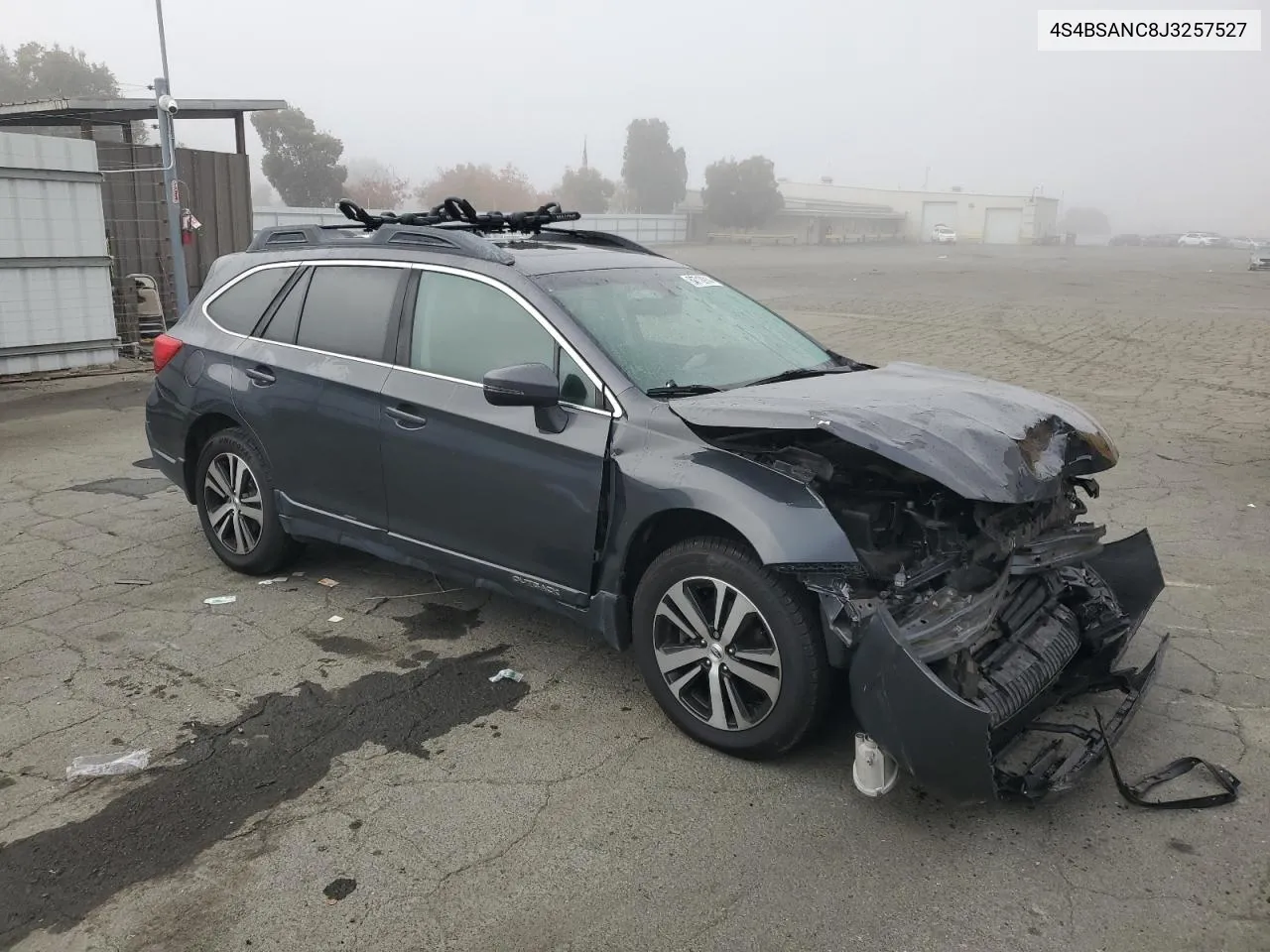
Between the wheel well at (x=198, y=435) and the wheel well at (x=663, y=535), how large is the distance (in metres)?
2.49

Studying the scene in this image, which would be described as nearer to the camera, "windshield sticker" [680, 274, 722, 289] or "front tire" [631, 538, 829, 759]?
"front tire" [631, 538, 829, 759]

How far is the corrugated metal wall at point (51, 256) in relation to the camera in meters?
10.8

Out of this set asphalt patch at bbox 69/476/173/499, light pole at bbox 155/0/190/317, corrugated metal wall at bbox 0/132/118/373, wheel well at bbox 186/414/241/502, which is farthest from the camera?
light pole at bbox 155/0/190/317

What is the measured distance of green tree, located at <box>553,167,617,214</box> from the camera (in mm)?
86688

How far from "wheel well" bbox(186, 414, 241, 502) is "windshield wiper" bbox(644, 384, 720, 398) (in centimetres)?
246

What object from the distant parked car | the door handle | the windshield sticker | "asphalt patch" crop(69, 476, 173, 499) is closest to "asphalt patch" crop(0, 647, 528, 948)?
the door handle

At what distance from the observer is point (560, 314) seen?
4078mm

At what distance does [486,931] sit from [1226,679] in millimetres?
3144

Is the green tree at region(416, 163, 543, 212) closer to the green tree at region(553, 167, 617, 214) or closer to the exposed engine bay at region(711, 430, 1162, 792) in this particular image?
the green tree at region(553, 167, 617, 214)

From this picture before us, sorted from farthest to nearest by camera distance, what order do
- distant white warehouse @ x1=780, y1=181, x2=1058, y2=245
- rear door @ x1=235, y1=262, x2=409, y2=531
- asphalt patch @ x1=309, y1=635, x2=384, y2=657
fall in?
distant white warehouse @ x1=780, y1=181, x2=1058, y2=245
rear door @ x1=235, y1=262, x2=409, y2=531
asphalt patch @ x1=309, y1=635, x2=384, y2=657

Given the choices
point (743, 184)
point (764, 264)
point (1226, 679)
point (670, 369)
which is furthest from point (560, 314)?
point (743, 184)

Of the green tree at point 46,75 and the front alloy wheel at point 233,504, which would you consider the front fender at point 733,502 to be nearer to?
the front alloy wheel at point 233,504

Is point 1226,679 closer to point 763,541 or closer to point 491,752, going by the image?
point 763,541

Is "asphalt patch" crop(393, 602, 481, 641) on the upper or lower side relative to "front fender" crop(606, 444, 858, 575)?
lower
